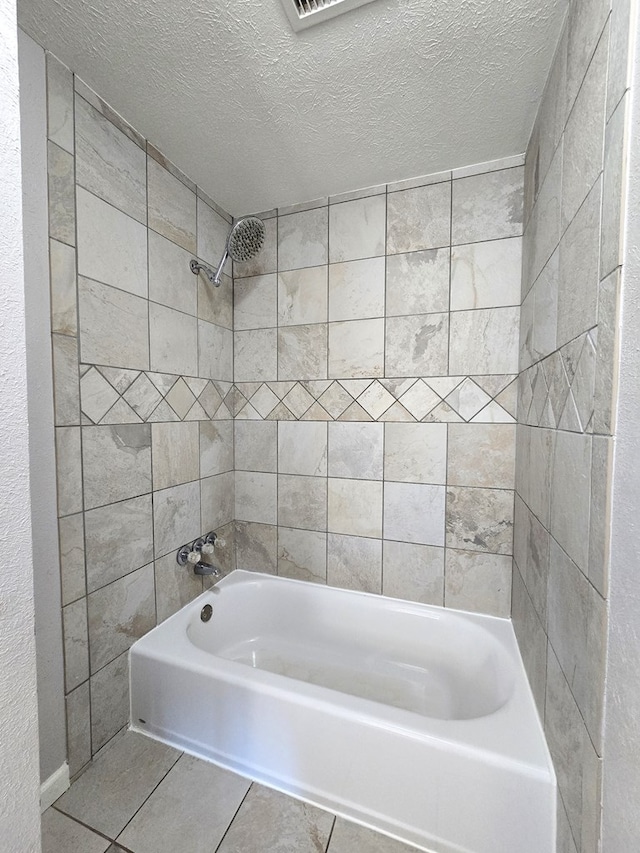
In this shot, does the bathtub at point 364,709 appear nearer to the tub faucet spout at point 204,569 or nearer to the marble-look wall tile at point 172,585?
the marble-look wall tile at point 172,585

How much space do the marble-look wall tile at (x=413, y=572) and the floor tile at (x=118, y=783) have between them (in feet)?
3.25

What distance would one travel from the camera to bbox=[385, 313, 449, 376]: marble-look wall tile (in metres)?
1.47

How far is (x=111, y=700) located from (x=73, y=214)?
1.57 metres

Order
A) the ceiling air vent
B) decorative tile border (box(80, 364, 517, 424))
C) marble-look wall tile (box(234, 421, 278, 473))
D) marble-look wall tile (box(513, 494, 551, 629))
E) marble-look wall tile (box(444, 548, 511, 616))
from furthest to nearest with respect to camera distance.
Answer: marble-look wall tile (box(234, 421, 278, 473)), marble-look wall tile (box(444, 548, 511, 616)), decorative tile border (box(80, 364, 517, 424)), marble-look wall tile (box(513, 494, 551, 629)), the ceiling air vent

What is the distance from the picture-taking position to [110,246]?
3.82 ft

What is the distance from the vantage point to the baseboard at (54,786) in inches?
39.0

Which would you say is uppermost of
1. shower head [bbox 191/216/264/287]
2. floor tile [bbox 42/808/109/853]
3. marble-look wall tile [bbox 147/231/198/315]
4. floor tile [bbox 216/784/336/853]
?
shower head [bbox 191/216/264/287]

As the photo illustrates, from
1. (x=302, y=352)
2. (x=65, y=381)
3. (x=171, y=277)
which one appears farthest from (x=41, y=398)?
(x=302, y=352)

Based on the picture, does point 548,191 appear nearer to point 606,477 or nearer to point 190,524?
point 606,477

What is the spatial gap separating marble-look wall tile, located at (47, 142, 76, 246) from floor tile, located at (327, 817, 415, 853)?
182 centimetres

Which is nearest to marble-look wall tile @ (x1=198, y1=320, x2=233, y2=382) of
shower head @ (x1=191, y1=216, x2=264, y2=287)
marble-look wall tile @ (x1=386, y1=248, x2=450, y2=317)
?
shower head @ (x1=191, y1=216, x2=264, y2=287)

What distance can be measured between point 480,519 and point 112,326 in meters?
1.55

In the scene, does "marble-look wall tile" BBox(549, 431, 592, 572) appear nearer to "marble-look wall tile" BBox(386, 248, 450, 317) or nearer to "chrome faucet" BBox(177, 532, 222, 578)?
"marble-look wall tile" BBox(386, 248, 450, 317)

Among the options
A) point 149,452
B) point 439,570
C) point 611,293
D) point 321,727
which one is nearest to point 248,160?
point 149,452
